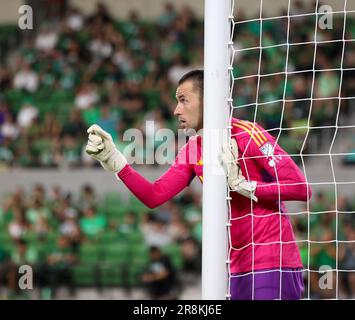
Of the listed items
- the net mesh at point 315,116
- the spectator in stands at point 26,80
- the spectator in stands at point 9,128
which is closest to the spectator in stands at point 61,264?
the spectator in stands at point 9,128

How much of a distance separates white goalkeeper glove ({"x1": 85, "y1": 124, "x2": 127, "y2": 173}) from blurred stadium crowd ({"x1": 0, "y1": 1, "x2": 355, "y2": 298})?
383 centimetres

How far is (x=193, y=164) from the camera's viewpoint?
467 centimetres

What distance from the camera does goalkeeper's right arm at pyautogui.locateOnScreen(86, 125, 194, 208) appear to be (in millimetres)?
4398

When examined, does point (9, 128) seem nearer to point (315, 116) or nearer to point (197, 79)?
point (315, 116)

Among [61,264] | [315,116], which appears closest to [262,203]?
[315,116]

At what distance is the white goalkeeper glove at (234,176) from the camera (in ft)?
14.4

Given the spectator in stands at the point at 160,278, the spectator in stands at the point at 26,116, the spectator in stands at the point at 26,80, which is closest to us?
the spectator in stands at the point at 160,278

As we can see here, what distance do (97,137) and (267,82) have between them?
5552 millimetres

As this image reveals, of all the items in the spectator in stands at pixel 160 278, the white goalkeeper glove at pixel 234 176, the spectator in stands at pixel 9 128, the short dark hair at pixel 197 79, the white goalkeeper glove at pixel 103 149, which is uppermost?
the spectator in stands at pixel 9 128

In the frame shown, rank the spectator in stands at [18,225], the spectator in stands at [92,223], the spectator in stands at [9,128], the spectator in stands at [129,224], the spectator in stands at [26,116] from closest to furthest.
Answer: the spectator in stands at [129,224] → the spectator in stands at [92,223] → the spectator in stands at [18,225] → the spectator in stands at [9,128] → the spectator in stands at [26,116]

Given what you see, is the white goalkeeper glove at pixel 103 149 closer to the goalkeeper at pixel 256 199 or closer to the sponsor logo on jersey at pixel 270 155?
the goalkeeper at pixel 256 199

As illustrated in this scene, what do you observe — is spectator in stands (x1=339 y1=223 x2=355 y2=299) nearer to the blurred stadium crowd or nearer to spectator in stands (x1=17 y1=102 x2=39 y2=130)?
the blurred stadium crowd

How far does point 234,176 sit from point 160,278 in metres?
4.67

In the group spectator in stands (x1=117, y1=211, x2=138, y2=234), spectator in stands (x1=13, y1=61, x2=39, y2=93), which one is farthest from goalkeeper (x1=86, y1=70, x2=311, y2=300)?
spectator in stands (x1=13, y1=61, x2=39, y2=93)
